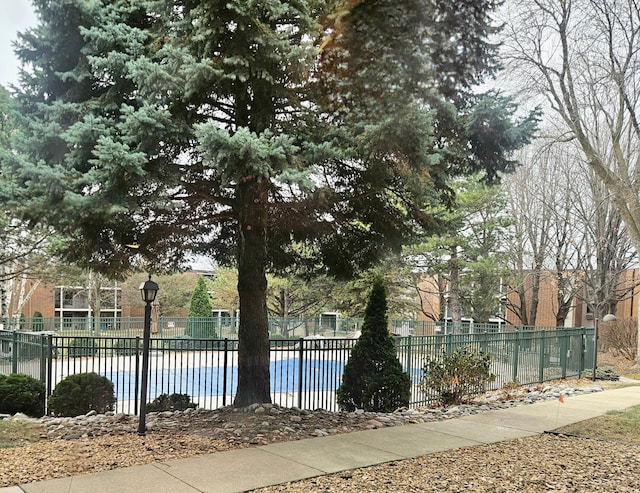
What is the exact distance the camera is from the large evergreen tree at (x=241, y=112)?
4211 millimetres

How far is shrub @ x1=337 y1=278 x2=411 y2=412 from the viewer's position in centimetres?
678

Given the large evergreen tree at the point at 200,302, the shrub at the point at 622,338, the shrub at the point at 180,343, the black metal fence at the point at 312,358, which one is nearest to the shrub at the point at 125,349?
the black metal fence at the point at 312,358

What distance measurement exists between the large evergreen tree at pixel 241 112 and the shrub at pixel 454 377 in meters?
2.73

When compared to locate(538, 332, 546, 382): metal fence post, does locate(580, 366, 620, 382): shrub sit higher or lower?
lower

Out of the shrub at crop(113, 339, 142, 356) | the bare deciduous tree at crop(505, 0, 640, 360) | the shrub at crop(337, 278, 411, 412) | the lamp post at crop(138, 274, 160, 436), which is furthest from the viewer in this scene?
the shrub at crop(113, 339, 142, 356)

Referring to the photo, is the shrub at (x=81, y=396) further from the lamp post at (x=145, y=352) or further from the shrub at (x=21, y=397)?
the lamp post at (x=145, y=352)

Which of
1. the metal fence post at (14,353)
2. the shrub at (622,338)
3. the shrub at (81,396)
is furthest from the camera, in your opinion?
the shrub at (622,338)

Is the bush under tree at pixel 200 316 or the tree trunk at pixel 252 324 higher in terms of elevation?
the tree trunk at pixel 252 324

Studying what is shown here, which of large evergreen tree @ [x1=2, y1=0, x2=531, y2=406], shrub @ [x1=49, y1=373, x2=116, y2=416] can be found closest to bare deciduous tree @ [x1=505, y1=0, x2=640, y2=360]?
large evergreen tree @ [x1=2, y1=0, x2=531, y2=406]

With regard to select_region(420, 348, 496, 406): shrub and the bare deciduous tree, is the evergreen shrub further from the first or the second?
the bare deciduous tree

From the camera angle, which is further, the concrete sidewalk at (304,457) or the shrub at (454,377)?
the shrub at (454,377)

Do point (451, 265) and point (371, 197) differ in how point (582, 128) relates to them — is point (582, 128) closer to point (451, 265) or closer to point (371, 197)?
point (371, 197)

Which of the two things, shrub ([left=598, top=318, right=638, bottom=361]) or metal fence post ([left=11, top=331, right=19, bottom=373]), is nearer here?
metal fence post ([left=11, top=331, right=19, bottom=373])

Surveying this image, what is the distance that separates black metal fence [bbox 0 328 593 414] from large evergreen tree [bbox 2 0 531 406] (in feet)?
6.87
